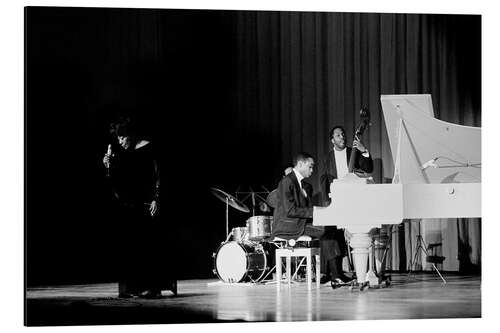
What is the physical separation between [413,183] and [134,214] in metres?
2.16

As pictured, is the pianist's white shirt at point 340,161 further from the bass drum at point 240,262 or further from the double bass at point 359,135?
the bass drum at point 240,262

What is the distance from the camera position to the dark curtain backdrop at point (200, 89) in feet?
25.8

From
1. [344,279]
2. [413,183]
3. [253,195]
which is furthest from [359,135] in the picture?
[344,279]

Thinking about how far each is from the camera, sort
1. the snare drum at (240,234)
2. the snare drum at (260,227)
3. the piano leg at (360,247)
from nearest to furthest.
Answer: the piano leg at (360,247)
the snare drum at (260,227)
the snare drum at (240,234)

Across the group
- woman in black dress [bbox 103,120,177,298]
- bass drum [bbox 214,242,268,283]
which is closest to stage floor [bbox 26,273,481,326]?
woman in black dress [bbox 103,120,177,298]

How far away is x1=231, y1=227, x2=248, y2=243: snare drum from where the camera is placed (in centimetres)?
901

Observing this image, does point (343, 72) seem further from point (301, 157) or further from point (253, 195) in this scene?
point (253, 195)

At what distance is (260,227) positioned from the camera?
8.86 meters

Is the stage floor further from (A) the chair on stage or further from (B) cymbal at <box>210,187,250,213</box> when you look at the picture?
(B) cymbal at <box>210,187,250,213</box>

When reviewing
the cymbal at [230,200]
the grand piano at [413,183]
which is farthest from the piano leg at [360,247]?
the cymbal at [230,200]

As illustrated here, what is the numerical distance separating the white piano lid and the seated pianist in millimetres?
748

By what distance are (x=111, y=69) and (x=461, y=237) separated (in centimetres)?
340

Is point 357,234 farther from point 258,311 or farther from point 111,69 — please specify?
point 111,69

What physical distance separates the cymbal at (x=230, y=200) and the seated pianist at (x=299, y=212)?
338mm
